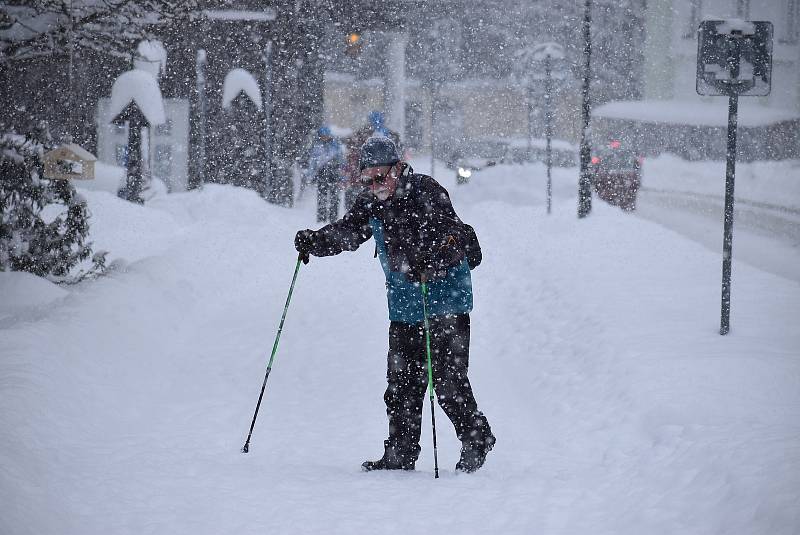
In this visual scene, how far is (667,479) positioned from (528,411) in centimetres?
194

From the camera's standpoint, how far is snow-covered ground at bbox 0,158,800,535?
13.1 feet

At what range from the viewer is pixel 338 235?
488 centimetres

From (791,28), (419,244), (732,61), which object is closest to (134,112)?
(732,61)

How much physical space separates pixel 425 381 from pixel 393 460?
0.49m

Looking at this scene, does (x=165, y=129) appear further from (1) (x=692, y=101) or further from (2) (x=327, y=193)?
(1) (x=692, y=101)

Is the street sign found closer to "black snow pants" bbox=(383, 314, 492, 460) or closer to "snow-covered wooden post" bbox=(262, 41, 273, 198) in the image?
"black snow pants" bbox=(383, 314, 492, 460)

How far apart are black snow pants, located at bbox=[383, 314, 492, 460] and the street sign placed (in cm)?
372

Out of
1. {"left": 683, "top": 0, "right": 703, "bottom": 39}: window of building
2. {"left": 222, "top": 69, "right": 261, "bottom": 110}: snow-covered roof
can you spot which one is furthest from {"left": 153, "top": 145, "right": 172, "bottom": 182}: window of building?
{"left": 683, "top": 0, "right": 703, "bottom": 39}: window of building

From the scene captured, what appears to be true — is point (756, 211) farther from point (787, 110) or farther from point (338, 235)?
point (787, 110)

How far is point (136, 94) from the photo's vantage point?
16.0 metres

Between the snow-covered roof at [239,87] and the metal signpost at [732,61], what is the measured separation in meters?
13.7

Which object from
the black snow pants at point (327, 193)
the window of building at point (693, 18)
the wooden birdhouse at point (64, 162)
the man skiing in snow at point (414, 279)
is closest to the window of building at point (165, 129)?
the black snow pants at point (327, 193)

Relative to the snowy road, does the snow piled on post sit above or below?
above

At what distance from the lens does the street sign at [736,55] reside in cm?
710
